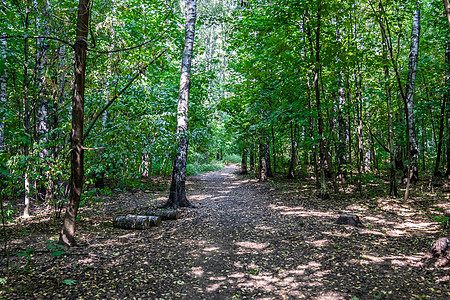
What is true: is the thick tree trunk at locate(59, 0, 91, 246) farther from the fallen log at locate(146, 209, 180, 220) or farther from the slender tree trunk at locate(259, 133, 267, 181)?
the slender tree trunk at locate(259, 133, 267, 181)

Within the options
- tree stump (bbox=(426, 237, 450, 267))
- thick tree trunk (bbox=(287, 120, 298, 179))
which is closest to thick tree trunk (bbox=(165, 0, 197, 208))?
tree stump (bbox=(426, 237, 450, 267))

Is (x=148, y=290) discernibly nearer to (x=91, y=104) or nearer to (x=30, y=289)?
(x=30, y=289)

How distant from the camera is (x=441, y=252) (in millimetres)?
3955

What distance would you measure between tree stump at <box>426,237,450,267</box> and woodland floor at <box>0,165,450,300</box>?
12cm

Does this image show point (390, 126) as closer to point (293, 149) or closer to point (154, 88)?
point (293, 149)

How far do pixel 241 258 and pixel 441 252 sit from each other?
314 centimetres

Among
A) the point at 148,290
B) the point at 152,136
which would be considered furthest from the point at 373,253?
the point at 152,136

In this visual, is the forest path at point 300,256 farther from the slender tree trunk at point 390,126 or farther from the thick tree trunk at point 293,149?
the thick tree trunk at point 293,149

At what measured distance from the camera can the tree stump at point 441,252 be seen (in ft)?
12.5

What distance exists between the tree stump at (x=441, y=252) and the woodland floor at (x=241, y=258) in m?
0.12

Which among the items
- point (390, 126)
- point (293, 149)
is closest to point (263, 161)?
point (293, 149)

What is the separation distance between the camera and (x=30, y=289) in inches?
128

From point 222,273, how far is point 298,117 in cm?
770

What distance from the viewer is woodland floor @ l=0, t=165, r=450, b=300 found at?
346cm
